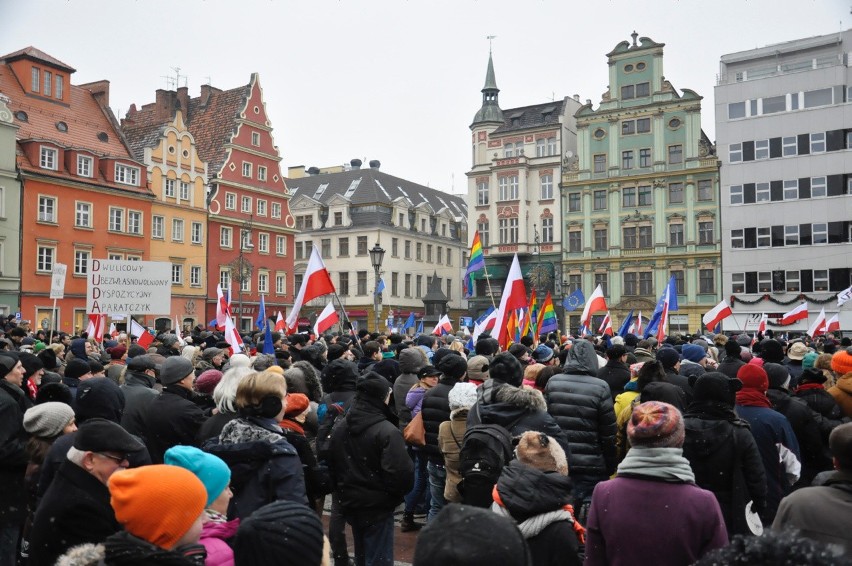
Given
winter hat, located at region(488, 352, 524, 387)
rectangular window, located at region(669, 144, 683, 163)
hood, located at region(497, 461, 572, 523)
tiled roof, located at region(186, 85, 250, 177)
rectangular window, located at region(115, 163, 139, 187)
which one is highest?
tiled roof, located at region(186, 85, 250, 177)

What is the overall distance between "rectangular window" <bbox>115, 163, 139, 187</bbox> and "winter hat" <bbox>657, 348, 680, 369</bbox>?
40.1 meters

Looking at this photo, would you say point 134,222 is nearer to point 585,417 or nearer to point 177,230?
point 177,230

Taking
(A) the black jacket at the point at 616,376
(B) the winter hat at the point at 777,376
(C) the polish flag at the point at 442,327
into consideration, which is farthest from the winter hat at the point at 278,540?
(C) the polish flag at the point at 442,327

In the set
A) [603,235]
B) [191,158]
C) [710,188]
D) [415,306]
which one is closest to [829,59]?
[710,188]

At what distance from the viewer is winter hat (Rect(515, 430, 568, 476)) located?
12.7ft

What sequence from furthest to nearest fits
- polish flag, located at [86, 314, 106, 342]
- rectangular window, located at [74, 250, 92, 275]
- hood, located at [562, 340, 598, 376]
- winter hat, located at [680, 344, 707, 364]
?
rectangular window, located at [74, 250, 92, 275] → polish flag, located at [86, 314, 106, 342] → winter hat, located at [680, 344, 707, 364] → hood, located at [562, 340, 598, 376]

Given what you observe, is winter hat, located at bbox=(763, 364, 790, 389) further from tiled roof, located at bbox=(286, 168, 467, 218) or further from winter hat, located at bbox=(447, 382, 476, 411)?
tiled roof, located at bbox=(286, 168, 467, 218)

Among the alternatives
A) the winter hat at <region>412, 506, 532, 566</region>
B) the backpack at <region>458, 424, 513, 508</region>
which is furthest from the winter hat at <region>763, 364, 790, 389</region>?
the winter hat at <region>412, 506, 532, 566</region>

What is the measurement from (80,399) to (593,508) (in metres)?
3.69

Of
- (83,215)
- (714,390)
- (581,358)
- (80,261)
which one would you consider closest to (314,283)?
(581,358)

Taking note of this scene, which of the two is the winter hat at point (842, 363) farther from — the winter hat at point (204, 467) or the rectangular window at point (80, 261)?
the rectangular window at point (80, 261)

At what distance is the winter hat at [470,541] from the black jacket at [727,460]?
2.90m

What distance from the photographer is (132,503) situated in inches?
101

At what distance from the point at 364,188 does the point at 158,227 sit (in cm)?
2113
